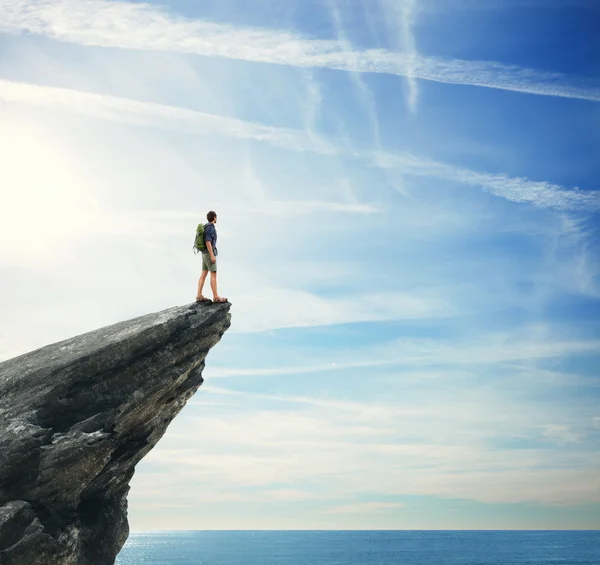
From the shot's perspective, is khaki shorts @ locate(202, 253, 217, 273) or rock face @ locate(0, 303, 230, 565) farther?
khaki shorts @ locate(202, 253, 217, 273)

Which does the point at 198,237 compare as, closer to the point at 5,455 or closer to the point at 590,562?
the point at 5,455

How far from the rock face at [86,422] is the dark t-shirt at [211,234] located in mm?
2862

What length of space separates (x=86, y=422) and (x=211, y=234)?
9.38 m

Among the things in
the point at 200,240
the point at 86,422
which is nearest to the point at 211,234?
the point at 200,240

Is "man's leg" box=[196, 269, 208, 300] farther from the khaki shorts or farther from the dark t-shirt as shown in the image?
the dark t-shirt

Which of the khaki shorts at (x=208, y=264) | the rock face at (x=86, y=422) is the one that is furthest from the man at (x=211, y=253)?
the rock face at (x=86, y=422)

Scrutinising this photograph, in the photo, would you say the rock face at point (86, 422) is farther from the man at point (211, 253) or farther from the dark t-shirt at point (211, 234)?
the dark t-shirt at point (211, 234)

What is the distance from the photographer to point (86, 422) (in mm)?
24625

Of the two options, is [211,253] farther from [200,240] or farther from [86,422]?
[86,422]

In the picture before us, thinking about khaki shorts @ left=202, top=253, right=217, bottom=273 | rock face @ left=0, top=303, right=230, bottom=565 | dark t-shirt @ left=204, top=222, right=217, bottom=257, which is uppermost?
dark t-shirt @ left=204, top=222, right=217, bottom=257

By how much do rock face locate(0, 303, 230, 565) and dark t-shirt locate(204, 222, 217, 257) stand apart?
2862 mm

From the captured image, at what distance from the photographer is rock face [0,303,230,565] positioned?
2347 cm

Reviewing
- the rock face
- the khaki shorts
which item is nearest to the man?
the khaki shorts

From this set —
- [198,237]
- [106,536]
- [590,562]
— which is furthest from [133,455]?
[590,562]
